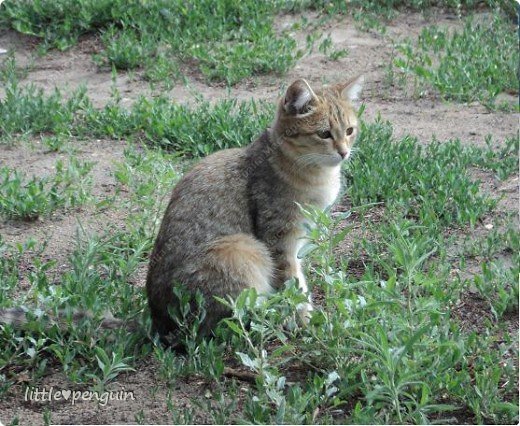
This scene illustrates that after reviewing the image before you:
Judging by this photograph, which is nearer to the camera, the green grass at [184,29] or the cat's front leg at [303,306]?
the cat's front leg at [303,306]

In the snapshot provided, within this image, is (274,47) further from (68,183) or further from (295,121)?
(295,121)

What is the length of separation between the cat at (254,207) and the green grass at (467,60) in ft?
9.25

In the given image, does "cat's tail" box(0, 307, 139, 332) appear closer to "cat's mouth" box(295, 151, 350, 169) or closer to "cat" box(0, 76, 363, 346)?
"cat" box(0, 76, 363, 346)

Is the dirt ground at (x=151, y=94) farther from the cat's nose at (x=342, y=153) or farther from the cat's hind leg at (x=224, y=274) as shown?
the cat's nose at (x=342, y=153)

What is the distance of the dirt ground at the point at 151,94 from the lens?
16.2ft

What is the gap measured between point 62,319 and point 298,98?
1.97 meters

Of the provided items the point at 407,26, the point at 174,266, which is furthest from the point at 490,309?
the point at 407,26

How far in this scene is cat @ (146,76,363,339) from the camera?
17.5ft

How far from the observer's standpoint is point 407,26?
1057cm

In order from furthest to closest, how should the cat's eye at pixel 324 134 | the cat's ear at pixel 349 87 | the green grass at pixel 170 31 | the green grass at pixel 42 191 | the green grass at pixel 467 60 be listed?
1. the green grass at pixel 170 31
2. the green grass at pixel 467 60
3. the green grass at pixel 42 191
4. the cat's ear at pixel 349 87
5. the cat's eye at pixel 324 134

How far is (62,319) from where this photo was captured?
5328mm

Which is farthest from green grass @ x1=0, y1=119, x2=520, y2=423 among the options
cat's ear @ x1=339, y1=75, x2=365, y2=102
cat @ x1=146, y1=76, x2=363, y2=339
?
cat's ear @ x1=339, y1=75, x2=365, y2=102

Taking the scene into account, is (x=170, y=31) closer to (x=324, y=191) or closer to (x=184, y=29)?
(x=184, y=29)

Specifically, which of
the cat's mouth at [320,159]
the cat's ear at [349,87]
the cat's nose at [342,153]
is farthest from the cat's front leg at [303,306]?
the cat's ear at [349,87]
